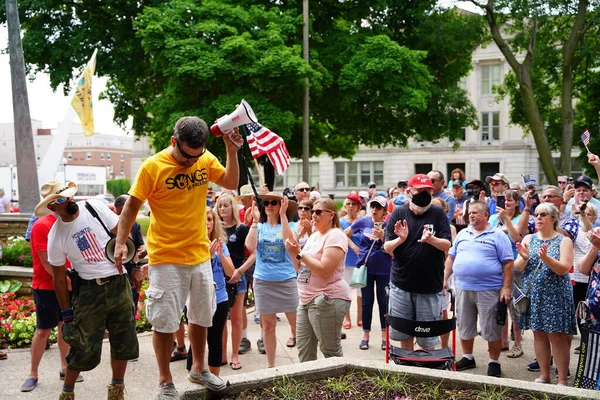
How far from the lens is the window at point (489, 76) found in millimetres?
51938

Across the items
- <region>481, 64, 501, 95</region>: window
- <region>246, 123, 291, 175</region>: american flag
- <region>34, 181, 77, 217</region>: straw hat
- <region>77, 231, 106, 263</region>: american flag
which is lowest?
<region>77, 231, 106, 263</region>: american flag

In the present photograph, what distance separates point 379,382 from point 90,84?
11828mm

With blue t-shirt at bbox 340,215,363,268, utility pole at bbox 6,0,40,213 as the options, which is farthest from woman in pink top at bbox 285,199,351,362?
utility pole at bbox 6,0,40,213

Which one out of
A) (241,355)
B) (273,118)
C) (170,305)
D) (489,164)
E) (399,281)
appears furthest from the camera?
(489,164)

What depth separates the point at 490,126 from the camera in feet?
176

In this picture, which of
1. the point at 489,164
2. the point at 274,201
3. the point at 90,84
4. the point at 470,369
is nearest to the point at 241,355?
the point at 274,201

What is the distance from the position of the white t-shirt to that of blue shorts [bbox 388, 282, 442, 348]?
8.99 feet

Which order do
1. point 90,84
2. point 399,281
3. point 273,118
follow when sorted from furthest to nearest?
point 273,118 < point 90,84 < point 399,281

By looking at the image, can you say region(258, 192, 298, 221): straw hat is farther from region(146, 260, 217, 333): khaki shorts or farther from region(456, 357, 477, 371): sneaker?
region(456, 357, 477, 371): sneaker

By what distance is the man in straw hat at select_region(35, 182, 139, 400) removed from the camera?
4973 millimetres

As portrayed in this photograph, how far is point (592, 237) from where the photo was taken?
5.11 m

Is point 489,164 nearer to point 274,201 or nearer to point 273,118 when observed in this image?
point 273,118

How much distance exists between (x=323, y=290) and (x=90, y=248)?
78.9 inches

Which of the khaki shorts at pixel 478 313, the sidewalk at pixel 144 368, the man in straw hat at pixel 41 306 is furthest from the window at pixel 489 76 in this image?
the man in straw hat at pixel 41 306
